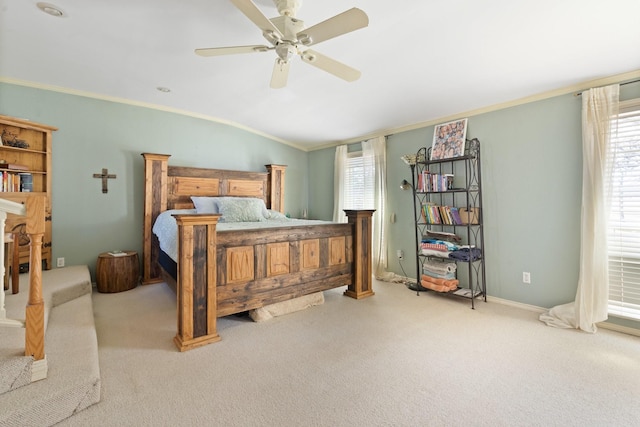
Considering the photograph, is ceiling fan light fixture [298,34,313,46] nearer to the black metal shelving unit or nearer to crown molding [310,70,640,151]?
the black metal shelving unit

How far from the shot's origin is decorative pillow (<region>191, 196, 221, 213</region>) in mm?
4133

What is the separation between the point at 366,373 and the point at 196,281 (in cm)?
145

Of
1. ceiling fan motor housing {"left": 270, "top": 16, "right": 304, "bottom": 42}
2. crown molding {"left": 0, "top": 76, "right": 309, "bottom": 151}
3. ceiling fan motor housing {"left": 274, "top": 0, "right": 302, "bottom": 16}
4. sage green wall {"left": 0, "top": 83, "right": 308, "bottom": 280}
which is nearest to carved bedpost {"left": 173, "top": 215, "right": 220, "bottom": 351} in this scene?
ceiling fan motor housing {"left": 270, "top": 16, "right": 304, "bottom": 42}

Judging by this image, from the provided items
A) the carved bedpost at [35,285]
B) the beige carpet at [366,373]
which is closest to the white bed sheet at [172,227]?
the beige carpet at [366,373]

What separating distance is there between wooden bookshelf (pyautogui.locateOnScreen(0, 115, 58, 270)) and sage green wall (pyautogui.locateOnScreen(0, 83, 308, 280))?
111mm

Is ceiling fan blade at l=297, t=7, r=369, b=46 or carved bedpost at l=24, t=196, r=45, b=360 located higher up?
ceiling fan blade at l=297, t=7, r=369, b=46

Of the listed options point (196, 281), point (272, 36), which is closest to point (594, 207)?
point (272, 36)

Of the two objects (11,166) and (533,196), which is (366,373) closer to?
(533,196)

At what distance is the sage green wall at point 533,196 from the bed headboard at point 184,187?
3.21 m

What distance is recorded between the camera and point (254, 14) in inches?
65.4

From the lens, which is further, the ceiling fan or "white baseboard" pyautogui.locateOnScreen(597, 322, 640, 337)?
"white baseboard" pyautogui.locateOnScreen(597, 322, 640, 337)

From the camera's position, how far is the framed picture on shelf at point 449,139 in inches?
140

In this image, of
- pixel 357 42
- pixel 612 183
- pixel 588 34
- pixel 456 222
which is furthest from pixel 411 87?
pixel 612 183

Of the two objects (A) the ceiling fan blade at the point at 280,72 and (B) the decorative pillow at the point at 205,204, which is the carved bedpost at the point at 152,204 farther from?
(A) the ceiling fan blade at the point at 280,72
